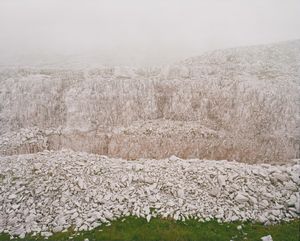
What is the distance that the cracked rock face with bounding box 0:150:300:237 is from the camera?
18797 millimetres

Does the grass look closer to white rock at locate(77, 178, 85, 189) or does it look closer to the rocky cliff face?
white rock at locate(77, 178, 85, 189)

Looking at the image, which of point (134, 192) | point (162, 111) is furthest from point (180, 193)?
point (162, 111)

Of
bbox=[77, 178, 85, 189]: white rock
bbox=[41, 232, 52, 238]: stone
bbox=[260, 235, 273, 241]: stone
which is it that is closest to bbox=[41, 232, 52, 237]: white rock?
bbox=[41, 232, 52, 238]: stone

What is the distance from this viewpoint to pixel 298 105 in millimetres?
31766

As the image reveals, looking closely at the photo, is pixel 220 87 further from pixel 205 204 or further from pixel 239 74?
pixel 205 204

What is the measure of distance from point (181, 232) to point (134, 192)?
15.6ft

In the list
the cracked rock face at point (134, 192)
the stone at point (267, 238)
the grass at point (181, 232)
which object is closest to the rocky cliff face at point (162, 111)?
the cracked rock face at point (134, 192)

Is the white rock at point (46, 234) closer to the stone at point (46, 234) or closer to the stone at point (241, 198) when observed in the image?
the stone at point (46, 234)

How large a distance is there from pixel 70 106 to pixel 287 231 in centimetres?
2698

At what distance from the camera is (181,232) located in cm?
1741

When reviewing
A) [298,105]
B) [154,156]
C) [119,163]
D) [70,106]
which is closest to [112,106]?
[70,106]

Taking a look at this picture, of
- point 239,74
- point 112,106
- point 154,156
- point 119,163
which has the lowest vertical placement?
point 154,156

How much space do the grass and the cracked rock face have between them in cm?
51

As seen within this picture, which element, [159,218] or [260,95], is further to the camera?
[260,95]
